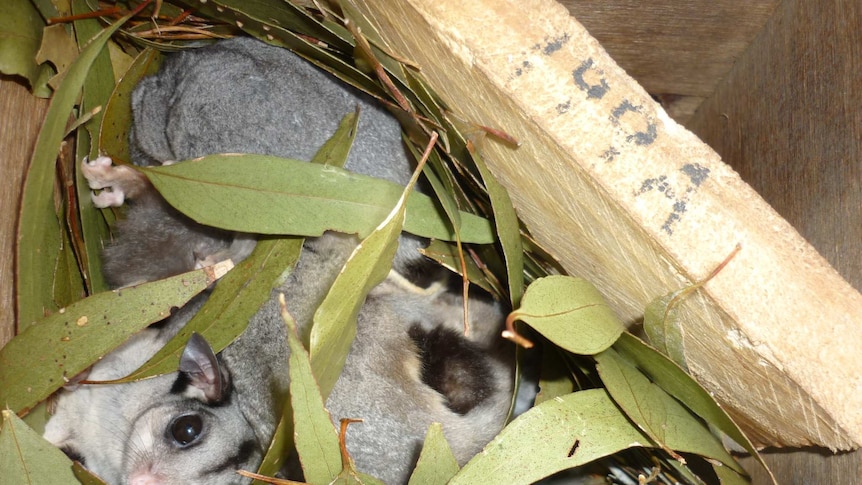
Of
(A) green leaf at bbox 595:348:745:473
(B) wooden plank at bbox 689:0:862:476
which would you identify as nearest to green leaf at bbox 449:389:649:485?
(A) green leaf at bbox 595:348:745:473

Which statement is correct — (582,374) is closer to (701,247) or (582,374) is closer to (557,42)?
(701,247)

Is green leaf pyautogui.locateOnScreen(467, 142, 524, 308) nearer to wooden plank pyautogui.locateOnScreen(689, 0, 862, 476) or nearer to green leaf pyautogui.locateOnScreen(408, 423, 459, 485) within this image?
green leaf pyautogui.locateOnScreen(408, 423, 459, 485)

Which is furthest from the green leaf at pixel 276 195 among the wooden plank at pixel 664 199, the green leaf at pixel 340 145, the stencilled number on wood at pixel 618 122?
the stencilled number on wood at pixel 618 122

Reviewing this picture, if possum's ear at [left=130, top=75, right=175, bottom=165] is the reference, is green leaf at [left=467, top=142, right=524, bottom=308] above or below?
above

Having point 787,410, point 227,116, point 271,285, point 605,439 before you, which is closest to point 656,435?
point 605,439

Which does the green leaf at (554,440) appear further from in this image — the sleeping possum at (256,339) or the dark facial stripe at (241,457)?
the dark facial stripe at (241,457)

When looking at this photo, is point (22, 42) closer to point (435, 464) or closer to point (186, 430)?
point (186, 430)

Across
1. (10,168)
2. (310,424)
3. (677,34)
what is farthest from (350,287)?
(677,34)
